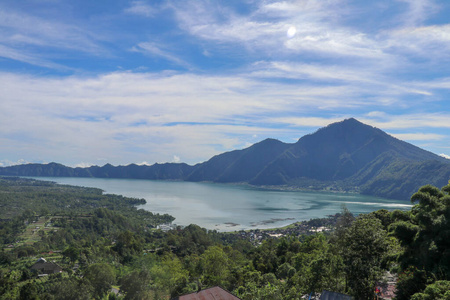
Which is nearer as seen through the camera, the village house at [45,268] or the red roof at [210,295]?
the red roof at [210,295]

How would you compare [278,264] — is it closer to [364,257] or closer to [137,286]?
[137,286]

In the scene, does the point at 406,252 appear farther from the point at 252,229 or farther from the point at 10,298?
the point at 252,229

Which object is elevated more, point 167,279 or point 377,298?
point 377,298

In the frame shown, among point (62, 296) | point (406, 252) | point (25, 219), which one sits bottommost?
point (25, 219)

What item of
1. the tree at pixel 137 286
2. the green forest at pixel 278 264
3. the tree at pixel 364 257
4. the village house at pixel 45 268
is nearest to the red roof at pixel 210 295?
the green forest at pixel 278 264

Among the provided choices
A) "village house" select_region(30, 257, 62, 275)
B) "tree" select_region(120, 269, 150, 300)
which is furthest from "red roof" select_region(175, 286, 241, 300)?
"village house" select_region(30, 257, 62, 275)

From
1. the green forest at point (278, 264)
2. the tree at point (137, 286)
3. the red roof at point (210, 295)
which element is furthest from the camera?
the tree at point (137, 286)

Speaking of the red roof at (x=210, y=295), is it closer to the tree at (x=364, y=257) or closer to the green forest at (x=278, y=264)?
the green forest at (x=278, y=264)

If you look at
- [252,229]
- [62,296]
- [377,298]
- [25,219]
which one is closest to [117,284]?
[62,296]

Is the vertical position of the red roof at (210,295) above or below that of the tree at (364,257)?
below

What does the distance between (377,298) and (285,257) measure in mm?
21496

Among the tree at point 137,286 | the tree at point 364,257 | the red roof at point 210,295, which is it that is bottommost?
the tree at point 137,286

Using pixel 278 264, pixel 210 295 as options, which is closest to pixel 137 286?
pixel 210 295

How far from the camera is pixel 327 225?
72.2 m
